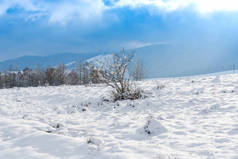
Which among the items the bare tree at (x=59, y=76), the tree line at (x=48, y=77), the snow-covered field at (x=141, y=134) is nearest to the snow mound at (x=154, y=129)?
the snow-covered field at (x=141, y=134)

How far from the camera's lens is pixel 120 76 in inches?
416

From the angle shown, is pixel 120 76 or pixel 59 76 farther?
pixel 59 76

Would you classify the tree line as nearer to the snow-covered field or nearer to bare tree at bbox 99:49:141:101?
bare tree at bbox 99:49:141:101

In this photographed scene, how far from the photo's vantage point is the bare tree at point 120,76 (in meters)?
10.4

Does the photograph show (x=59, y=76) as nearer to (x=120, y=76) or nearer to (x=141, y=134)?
(x=120, y=76)

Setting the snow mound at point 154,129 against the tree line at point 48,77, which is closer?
the snow mound at point 154,129

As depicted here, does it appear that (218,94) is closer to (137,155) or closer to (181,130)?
(181,130)

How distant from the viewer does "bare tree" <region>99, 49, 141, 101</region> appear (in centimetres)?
1035

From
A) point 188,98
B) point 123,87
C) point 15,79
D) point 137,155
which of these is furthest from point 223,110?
point 15,79

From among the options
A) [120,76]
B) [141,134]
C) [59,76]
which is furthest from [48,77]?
[141,134]

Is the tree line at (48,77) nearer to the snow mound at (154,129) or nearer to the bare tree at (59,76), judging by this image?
the bare tree at (59,76)

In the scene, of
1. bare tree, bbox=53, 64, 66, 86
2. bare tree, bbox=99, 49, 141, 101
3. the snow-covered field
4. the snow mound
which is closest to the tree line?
bare tree, bbox=53, 64, 66, 86

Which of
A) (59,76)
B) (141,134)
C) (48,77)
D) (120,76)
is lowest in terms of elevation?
(141,134)

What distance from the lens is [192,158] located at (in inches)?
134
